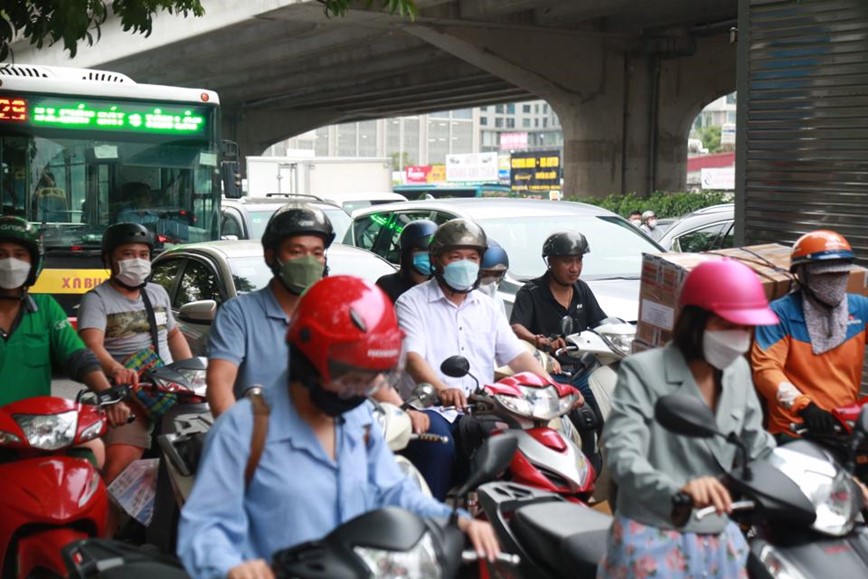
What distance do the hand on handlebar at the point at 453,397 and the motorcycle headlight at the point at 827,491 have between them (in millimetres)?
1637

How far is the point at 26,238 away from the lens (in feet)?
18.0

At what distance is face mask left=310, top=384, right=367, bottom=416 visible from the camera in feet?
9.89

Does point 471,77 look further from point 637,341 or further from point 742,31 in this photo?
point 637,341

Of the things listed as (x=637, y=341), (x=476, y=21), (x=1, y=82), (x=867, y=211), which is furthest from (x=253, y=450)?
(x=476, y=21)

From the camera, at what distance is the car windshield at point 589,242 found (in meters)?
10.9

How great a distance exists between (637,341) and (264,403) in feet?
12.8

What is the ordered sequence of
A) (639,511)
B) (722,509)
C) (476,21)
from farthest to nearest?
(476,21) → (639,511) → (722,509)

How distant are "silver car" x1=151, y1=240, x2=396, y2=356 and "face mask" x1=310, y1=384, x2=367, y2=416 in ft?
20.5

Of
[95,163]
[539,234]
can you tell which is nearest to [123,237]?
[539,234]

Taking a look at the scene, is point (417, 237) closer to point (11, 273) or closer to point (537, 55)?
point (11, 273)

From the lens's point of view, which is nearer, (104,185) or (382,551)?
(382,551)

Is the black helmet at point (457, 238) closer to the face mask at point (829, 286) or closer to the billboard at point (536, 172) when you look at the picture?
the face mask at point (829, 286)

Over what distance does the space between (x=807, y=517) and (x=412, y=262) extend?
433 cm

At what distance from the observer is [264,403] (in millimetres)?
3119
